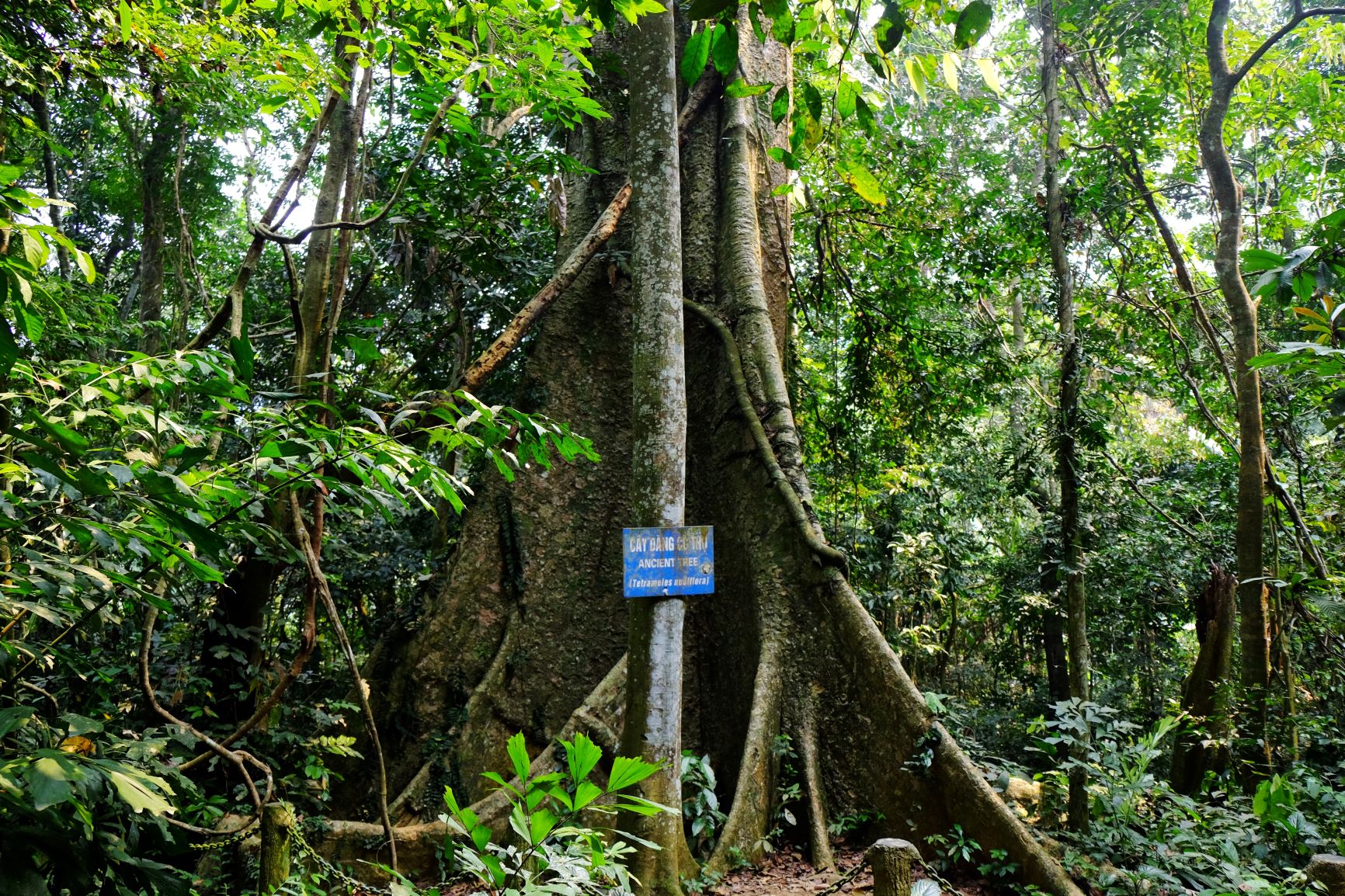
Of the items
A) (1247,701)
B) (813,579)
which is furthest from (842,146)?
A: (1247,701)

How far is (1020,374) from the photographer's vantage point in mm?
7883

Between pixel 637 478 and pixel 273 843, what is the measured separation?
179 centimetres

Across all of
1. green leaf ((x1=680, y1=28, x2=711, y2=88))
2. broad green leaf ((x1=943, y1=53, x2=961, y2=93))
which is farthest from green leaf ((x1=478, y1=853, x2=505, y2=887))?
broad green leaf ((x1=943, y1=53, x2=961, y2=93))

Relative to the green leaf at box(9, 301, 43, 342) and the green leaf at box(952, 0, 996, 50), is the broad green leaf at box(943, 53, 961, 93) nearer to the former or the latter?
the green leaf at box(952, 0, 996, 50)

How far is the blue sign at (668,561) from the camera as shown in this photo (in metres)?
3.13

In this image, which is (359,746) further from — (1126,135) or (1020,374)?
A: (1126,135)

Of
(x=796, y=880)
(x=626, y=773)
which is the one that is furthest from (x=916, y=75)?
(x=796, y=880)

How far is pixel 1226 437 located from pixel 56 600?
9162mm

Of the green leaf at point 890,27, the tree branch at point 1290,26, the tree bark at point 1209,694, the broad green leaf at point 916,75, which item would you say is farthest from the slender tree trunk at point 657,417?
the tree branch at point 1290,26

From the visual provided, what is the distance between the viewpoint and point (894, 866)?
2.11 metres

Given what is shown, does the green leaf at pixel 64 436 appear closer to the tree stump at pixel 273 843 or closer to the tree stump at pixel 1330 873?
the tree stump at pixel 273 843

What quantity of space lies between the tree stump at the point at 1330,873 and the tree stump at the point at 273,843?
3.01m

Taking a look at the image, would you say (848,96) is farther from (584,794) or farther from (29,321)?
(29,321)

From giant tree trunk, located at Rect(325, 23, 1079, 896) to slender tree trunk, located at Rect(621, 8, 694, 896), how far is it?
0.80 metres
